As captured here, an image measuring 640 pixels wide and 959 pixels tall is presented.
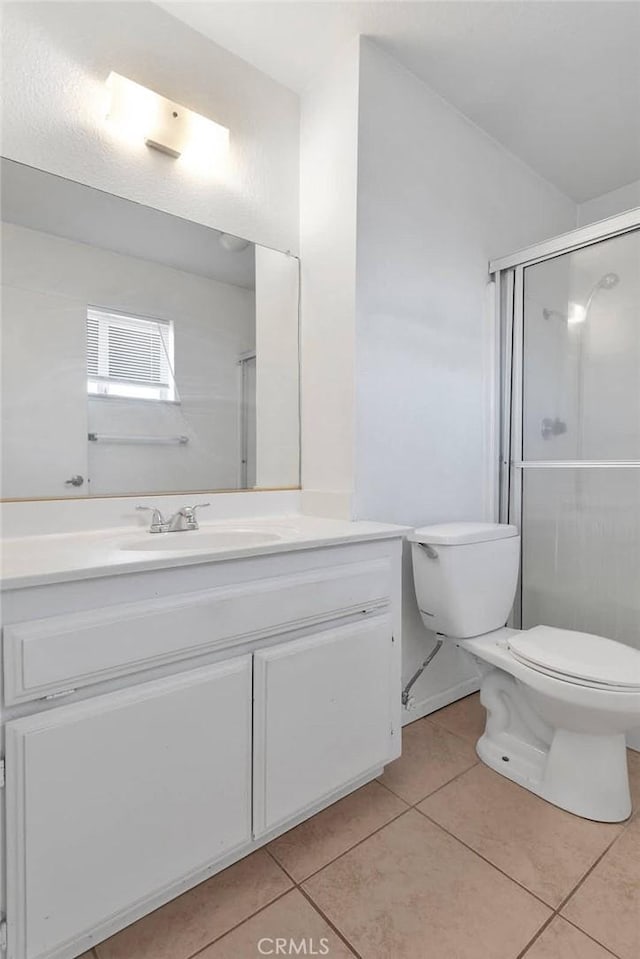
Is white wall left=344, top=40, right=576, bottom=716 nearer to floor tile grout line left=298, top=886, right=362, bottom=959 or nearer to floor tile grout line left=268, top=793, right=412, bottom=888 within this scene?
floor tile grout line left=268, top=793, right=412, bottom=888

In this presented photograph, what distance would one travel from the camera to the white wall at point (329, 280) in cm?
170

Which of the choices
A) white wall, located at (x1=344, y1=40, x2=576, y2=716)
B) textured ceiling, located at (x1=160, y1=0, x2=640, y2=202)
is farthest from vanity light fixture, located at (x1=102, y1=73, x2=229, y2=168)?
white wall, located at (x1=344, y1=40, x2=576, y2=716)

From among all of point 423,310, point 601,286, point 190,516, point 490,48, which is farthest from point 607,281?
point 190,516

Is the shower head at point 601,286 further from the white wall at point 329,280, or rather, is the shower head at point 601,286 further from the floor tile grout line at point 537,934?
the floor tile grout line at point 537,934

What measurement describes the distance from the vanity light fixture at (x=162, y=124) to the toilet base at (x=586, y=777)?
85.9 inches

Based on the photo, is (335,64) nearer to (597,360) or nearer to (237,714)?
(597,360)

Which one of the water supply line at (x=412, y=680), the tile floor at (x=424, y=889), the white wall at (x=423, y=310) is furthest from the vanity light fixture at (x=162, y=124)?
the tile floor at (x=424, y=889)

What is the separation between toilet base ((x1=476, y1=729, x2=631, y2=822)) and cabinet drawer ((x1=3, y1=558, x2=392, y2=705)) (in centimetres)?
75

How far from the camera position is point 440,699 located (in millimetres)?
1982

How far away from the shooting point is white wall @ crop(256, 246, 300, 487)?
72.2 inches

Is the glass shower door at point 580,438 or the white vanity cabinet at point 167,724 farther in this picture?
the glass shower door at point 580,438

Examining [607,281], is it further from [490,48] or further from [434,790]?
[434,790]

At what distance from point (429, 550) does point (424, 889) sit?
91cm

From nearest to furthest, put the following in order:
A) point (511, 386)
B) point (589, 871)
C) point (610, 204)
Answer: point (589, 871)
point (511, 386)
point (610, 204)
